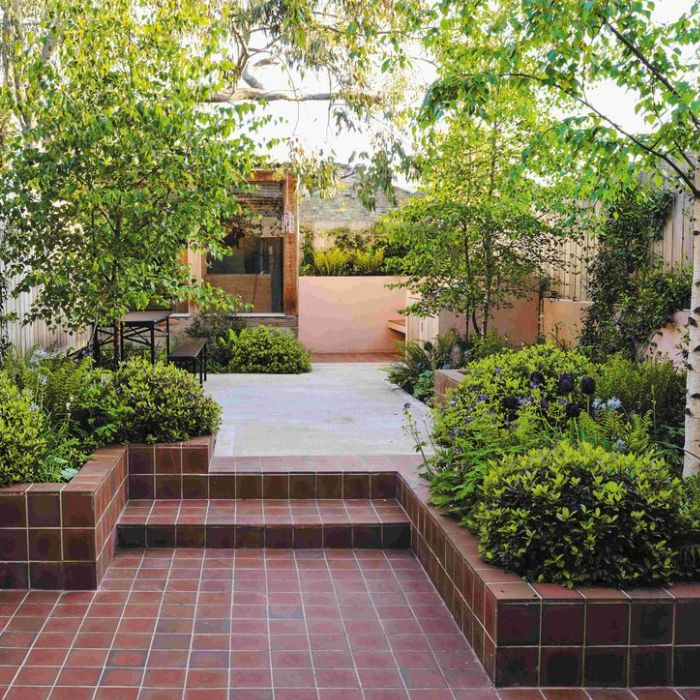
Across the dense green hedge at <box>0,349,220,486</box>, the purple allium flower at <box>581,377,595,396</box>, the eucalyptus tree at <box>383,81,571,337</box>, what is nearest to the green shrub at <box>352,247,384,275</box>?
the eucalyptus tree at <box>383,81,571,337</box>

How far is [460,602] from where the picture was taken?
3.81m

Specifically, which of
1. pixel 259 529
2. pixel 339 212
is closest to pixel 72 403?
pixel 259 529

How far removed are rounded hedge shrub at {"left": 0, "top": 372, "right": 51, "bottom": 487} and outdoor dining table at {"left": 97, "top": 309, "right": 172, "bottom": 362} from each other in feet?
8.84

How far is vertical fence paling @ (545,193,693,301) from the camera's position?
24.8ft

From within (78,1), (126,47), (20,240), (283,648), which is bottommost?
(283,648)

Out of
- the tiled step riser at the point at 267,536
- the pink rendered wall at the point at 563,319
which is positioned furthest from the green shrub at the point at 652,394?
the pink rendered wall at the point at 563,319

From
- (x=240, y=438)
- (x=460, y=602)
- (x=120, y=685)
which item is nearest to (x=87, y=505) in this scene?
(x=120, y=685)

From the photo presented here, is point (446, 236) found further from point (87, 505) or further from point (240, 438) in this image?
point (87, 505)

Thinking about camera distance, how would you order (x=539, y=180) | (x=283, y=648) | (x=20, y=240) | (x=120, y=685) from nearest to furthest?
(x=120, y=685), (x=283, y=648), (x=20, y=240), (x=539, y=180)

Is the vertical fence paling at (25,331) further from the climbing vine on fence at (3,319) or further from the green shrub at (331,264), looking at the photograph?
the green shrub at (331,264)

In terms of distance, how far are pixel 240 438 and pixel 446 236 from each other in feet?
12.9

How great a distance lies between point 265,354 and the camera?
12.0 m

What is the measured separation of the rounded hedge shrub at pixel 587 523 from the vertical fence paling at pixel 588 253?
4366 millimetres

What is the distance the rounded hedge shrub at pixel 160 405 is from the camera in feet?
17.7
